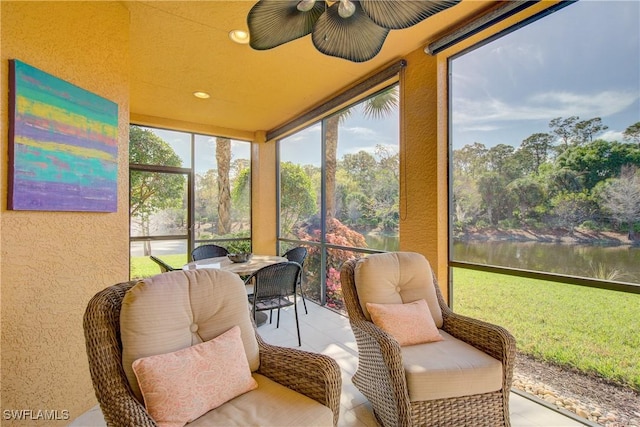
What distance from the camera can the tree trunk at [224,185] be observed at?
16.7 feet

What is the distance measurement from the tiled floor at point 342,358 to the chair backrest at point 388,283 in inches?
24.3

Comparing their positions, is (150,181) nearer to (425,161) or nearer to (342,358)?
(342,358)

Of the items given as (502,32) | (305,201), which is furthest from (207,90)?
(502,32)

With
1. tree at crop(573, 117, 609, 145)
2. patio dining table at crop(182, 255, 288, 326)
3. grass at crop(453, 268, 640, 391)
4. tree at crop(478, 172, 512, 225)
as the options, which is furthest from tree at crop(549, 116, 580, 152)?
patio dining table at crop(182, 255, 288, 326)

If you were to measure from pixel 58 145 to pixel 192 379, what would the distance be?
1644mm

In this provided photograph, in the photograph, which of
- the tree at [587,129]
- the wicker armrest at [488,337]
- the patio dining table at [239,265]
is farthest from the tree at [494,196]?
the patio dining table at [239,265]

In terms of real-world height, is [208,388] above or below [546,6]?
below

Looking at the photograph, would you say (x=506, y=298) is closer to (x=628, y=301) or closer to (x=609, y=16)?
(x=628, y=301)

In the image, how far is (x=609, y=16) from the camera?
1.82 metres

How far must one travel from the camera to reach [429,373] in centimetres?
148

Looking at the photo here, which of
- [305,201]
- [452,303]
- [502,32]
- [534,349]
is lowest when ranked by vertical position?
[534,349]

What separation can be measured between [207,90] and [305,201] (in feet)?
6.81

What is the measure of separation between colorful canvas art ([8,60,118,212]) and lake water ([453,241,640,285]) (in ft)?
9.38

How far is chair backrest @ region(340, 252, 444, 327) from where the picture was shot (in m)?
1.95
